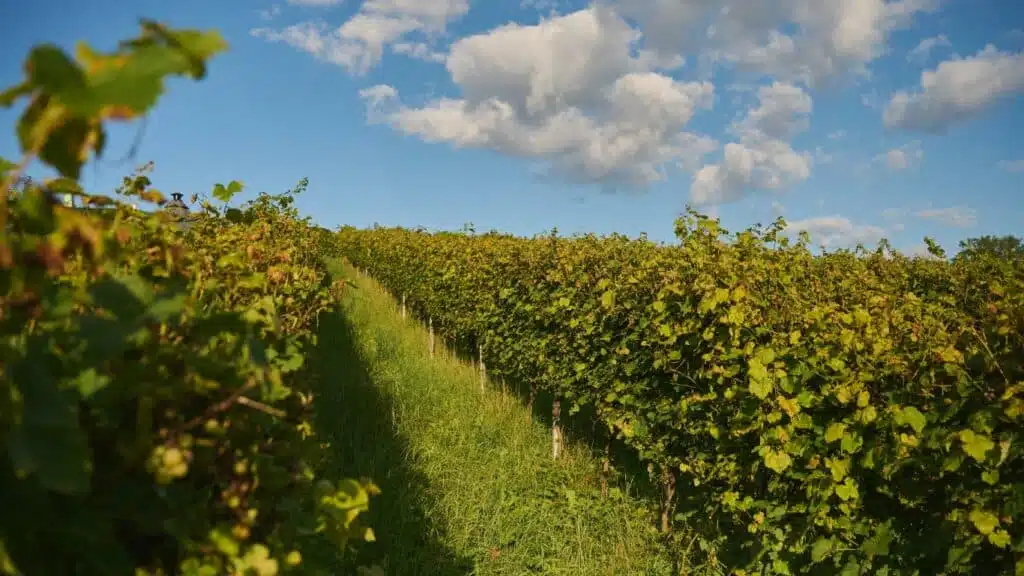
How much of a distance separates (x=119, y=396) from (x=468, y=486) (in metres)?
5.96

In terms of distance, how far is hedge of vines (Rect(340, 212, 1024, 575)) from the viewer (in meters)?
2.85

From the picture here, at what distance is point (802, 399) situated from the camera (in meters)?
3.81

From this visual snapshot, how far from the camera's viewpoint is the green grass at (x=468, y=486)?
5.49 m

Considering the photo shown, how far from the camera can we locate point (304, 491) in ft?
5.27

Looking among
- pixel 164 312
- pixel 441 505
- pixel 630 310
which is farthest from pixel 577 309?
pixel 164 312

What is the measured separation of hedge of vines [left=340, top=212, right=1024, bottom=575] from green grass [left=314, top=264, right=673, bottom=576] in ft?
2.65

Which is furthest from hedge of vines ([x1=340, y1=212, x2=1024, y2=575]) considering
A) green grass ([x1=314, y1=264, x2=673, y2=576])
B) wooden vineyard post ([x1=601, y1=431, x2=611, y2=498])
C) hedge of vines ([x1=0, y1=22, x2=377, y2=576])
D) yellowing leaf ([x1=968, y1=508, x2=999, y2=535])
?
hedge of vines ([x1=0, y1=22, x2=377, y2=576])

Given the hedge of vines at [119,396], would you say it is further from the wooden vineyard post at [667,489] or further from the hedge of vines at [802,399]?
the wooden vineyard post at [667,489]

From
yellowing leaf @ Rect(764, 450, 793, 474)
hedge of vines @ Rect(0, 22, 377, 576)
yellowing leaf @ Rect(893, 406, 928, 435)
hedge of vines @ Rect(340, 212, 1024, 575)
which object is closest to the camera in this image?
hedge of vines @ Rect(0, 22, 377, 576)

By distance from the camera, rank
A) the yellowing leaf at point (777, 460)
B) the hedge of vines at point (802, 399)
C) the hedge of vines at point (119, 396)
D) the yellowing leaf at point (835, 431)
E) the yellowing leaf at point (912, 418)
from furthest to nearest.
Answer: the yellowing leaf at point (777, 460)
the yellowing leaf at point (835, 431)
the yellowing leaf at point (912, 418)
the hedge of vines at point (802, 399)
the hedge of vines at point (119, 396)

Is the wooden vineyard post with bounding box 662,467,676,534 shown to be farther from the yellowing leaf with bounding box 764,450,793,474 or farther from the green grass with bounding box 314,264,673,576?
the yellowing leaf with bounding box 764,450,793,474

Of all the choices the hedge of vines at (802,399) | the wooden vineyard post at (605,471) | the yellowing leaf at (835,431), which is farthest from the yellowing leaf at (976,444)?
the wooden vineyard post at (605,471)

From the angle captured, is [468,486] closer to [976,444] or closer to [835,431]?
[835,431]

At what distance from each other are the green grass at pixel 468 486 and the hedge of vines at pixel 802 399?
2.65 ft
